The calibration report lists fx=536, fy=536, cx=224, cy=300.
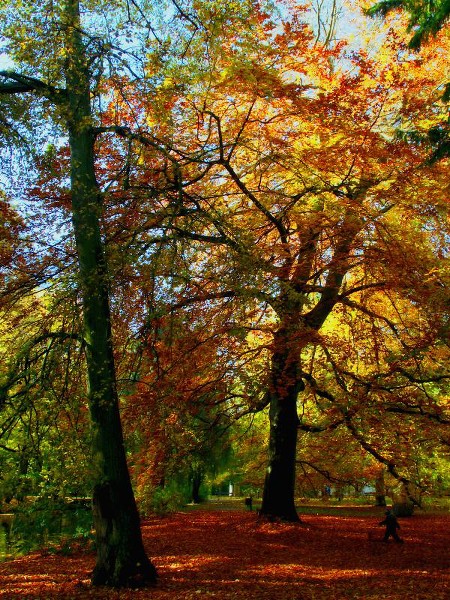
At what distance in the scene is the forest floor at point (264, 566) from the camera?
7.06 m

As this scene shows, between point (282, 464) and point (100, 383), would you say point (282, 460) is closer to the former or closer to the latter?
point (282, 464)

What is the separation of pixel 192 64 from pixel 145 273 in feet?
9.41

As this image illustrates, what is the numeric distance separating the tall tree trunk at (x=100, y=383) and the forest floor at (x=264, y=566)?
1.34ft

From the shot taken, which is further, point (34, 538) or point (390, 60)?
point (390, 60)

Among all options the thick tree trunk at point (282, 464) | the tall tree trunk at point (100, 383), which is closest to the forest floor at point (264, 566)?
the tall tree trunk at point (100, 383)

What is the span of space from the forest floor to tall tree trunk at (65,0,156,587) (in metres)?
0.41

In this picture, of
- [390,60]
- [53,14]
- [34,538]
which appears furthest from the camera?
[390,60]

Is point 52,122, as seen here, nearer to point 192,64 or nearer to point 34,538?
point 192,64

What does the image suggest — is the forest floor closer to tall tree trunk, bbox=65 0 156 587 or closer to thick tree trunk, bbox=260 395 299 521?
tall tree trunk, bbox=65 0 156 587

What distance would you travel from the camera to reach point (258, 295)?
6797 mm

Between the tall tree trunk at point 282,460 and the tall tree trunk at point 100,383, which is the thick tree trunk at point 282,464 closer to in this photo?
the tall tree trunk at point 282,460

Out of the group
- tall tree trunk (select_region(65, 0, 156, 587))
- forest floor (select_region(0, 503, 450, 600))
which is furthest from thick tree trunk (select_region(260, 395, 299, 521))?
tall tree trunk (select_region(65, 0, 156, 587))

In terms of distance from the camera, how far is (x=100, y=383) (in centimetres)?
759

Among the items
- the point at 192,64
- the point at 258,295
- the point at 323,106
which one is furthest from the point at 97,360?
the point at 323,106
